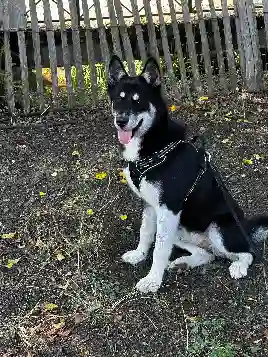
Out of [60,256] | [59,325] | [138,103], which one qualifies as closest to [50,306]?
[59,325]

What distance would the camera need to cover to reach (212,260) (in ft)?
14.2

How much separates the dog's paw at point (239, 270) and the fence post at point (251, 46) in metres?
3.00

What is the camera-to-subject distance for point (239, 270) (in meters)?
4.14

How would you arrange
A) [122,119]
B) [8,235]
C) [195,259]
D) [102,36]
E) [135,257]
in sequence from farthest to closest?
1. [102,36]
2. [8,235]
3. [135,257]
4. [195,259]
5. [122,119]

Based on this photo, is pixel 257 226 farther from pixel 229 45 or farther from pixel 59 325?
pixel 229 45

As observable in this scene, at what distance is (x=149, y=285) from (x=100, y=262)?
1.70ft

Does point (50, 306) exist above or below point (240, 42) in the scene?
below

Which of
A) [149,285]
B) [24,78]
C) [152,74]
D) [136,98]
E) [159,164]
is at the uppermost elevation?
[24,78]

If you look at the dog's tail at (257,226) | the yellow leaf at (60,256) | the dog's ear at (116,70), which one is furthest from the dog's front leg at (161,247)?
the dog's ear at (116,70)

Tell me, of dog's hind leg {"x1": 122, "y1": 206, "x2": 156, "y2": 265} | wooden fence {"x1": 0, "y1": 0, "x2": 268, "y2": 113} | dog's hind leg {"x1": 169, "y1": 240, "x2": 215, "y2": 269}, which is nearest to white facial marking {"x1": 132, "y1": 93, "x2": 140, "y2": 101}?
dog's hind leg {"x1": 122, "y1": 206, "x2": 156, "y2": 265}

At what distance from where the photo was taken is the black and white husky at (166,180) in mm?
3936

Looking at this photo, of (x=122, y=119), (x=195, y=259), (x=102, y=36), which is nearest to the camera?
(x=122, y=119)

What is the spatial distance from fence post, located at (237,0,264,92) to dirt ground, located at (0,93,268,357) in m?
0.39

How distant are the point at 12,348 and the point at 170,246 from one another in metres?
1.24
